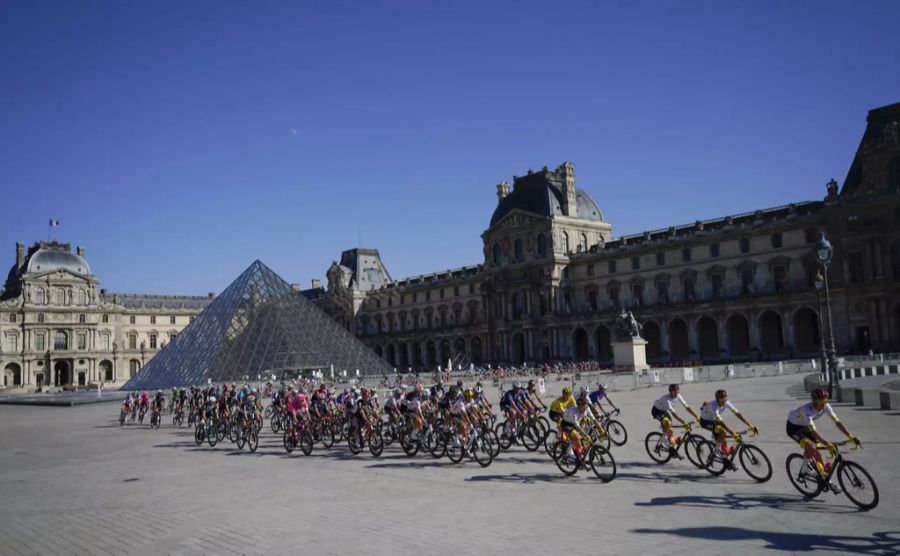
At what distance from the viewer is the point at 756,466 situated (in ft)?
35.1

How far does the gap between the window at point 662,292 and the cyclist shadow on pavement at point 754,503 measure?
52569 mm

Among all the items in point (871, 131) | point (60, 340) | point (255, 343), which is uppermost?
point (871, 131)

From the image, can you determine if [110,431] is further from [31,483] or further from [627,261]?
[627,261]

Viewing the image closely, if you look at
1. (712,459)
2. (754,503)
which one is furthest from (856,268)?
(754,503)

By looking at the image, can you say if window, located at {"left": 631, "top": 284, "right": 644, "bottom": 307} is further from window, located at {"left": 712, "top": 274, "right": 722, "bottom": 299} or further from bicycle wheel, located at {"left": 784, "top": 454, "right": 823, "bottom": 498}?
bicycle wheel, located at {"left": 784, "top": 454, "right": 823, "bottom": 498}

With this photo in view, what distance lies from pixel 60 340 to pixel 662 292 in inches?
2803

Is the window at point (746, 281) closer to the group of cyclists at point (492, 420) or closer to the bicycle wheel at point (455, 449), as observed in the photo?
the group of cyclists at point (492, 420)

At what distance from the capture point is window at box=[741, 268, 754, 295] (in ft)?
183

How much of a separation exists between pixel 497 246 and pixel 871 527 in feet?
221

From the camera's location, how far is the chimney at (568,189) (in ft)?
231

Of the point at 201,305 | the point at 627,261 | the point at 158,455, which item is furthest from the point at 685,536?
the point at 201,305

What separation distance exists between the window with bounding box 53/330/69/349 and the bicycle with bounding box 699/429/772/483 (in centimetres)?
9521

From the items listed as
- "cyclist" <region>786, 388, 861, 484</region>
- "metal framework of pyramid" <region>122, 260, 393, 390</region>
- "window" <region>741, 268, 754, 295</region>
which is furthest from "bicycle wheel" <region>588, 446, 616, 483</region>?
"window" <region>741, 268, 754, 295</region>

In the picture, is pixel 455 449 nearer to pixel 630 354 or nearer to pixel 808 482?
pixel 808 482
